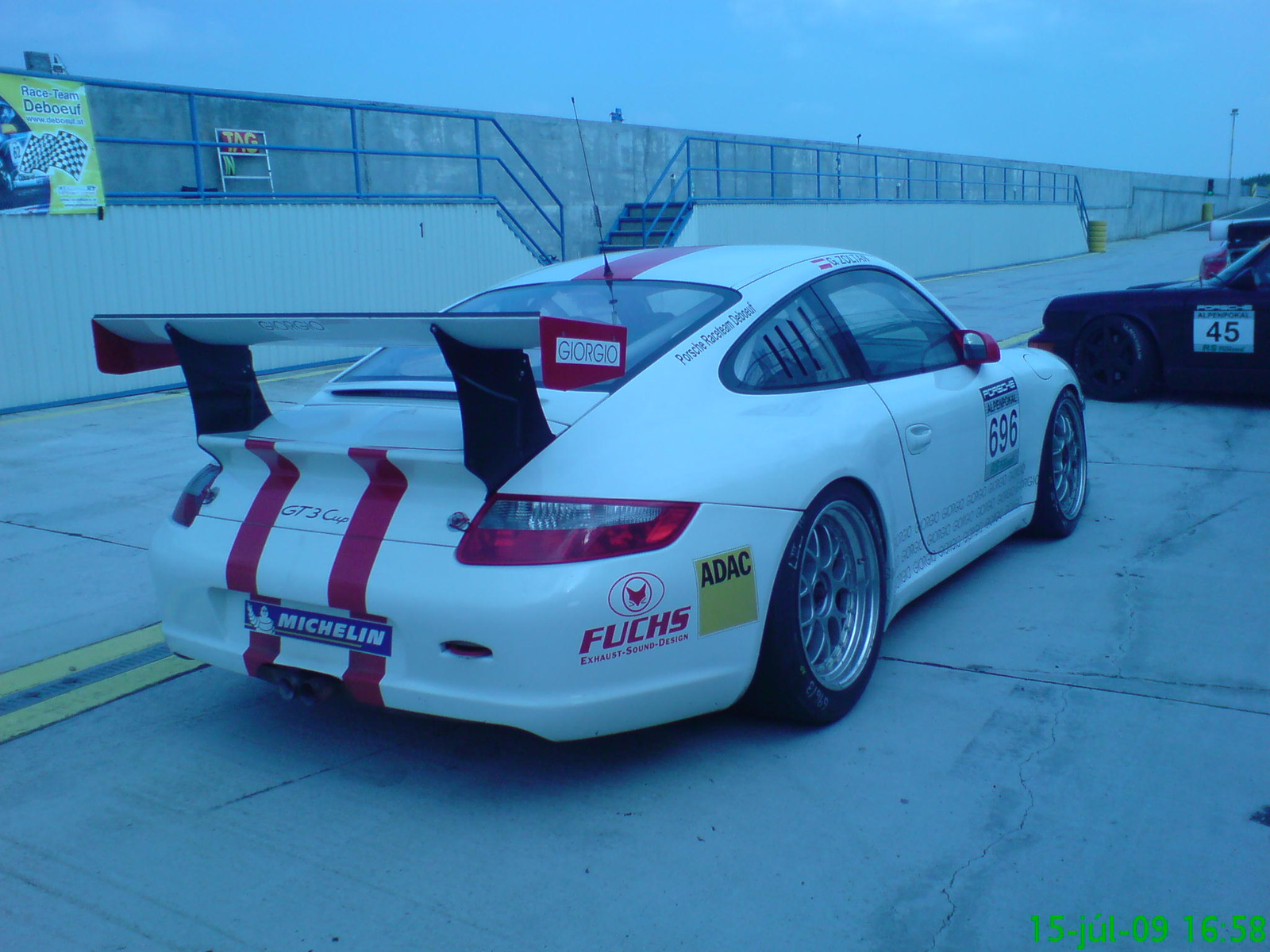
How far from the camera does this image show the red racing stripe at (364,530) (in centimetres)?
281

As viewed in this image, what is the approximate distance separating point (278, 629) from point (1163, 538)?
3947 millimetres

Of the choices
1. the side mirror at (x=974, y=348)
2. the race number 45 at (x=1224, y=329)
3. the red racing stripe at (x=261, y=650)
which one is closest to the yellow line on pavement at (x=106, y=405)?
the red racing stripe at (x=261, y=650)

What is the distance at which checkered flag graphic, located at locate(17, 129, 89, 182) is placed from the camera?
951 centimetres

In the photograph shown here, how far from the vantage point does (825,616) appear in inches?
133

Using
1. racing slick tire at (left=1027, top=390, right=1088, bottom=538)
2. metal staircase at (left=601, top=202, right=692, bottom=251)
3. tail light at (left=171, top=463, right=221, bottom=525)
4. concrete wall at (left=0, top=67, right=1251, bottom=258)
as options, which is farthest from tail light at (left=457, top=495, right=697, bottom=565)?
metal staircase at (left=601, top=202, right=692, bottom=251)

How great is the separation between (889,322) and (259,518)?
7.61ft

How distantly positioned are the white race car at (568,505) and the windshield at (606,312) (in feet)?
0.04

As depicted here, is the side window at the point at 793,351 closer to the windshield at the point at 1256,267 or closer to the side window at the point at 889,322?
the side window at the point at 889,322

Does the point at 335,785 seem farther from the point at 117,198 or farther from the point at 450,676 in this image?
the point at 117,198

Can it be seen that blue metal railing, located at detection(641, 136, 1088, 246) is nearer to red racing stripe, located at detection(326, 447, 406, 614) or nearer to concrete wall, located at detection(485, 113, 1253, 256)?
concrete wall, located at detection(485, 113, 1253, 256)

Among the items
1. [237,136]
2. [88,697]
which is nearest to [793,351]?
[88,697]

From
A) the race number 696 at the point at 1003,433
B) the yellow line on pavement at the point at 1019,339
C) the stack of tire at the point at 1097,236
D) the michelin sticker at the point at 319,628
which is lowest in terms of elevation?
the michelin sticker at the point at 319,628

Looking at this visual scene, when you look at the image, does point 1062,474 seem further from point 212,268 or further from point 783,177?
point 783,177

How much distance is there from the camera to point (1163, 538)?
16.8 feet
